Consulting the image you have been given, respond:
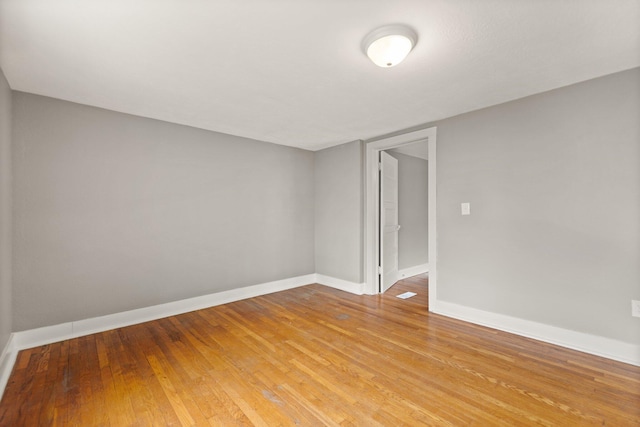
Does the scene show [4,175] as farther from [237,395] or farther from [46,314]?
[237,395]

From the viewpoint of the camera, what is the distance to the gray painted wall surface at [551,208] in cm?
219

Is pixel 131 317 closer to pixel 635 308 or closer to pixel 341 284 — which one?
pixel 341 284

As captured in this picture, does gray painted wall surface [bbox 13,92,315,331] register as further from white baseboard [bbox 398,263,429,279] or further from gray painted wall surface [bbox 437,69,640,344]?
gray painted wall surface [bbox 437,69,640,344]

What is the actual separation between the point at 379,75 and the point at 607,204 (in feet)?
7.05

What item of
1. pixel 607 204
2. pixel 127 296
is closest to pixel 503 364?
pixel 607 204

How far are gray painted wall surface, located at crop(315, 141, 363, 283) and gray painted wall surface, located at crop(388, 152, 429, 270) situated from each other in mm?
Answer: 1165

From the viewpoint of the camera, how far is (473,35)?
1718 millimetres

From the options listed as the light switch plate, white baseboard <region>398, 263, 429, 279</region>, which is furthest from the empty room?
white baseboard <region>398, 263, 429, 279</region>

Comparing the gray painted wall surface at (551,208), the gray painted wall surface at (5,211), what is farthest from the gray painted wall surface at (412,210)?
the gray painted wall surface at (5,211)

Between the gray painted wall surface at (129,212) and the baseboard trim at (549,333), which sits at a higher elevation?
the gray painted wall surface at (129,212)

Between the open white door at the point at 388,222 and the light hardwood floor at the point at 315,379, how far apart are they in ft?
4.30

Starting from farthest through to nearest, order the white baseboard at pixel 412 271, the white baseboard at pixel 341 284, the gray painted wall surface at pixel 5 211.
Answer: the white baseboard at pixel 412 271
the white baseboard at pixel 341 284
the gray painted wall surface at pixel 5 211

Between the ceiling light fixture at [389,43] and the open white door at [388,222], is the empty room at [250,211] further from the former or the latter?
the open white door at [388,222]

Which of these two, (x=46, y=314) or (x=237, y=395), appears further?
(x=46, y=314)
